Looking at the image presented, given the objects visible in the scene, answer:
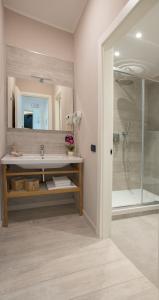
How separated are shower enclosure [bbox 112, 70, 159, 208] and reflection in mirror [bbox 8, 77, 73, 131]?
3.50 ft

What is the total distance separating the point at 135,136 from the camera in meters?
3.38

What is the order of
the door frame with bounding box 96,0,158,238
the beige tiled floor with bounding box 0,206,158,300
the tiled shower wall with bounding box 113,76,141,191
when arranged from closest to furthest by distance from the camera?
the beige tiled floor with bounding box 0,206,158,300
the door frame with bounding box 96,0,158,238
the tiled shower wall with bounding box 113,76,141,191

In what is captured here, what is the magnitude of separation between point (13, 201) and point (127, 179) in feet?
6.75

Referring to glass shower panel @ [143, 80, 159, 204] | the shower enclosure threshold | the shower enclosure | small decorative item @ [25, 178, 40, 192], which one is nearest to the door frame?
the shower enclosure threshold

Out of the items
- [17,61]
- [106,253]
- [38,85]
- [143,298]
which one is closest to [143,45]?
[38,85]

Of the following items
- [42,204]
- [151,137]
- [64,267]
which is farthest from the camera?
[151,137]

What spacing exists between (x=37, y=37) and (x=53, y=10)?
1.34 ft

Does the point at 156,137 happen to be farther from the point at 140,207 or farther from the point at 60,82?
the point at 60,82

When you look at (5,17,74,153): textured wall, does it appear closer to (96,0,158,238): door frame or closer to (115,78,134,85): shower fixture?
(115,78,134,85): shower fixture

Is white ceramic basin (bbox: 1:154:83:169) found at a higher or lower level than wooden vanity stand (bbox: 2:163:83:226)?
higher

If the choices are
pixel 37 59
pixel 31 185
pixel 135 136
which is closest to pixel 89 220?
pixel 31 185

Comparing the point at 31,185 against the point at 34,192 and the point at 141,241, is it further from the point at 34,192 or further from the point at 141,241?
the point at 141,241

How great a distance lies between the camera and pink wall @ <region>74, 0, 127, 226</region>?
70.4 inches

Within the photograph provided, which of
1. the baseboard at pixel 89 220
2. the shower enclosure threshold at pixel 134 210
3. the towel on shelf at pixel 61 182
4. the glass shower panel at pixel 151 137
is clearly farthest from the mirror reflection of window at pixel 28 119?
the glass shower panel at pixel 151 137
